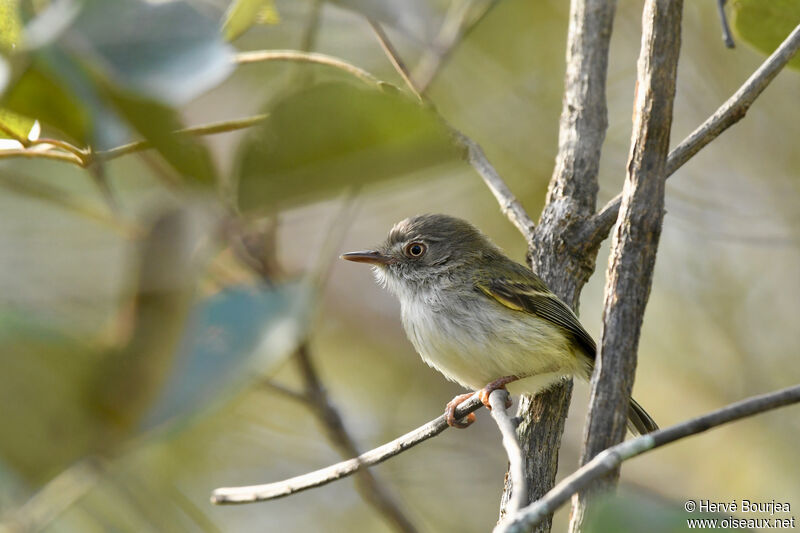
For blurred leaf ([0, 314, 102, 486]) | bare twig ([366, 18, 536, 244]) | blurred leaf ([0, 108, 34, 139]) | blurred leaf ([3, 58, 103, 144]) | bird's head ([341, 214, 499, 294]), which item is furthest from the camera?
bird's head ([341, 214, 499, 294])

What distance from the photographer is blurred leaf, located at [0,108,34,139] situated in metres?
1.85

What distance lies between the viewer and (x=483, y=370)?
3.47 metres

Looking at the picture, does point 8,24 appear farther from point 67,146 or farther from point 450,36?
point 450,36

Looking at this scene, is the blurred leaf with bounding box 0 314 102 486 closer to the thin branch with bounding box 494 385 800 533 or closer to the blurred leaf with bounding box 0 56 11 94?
the blurred leaf with bounding box 0 56 11 94

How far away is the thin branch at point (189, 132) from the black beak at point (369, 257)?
1.97m

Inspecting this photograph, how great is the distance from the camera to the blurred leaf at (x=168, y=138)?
132cm

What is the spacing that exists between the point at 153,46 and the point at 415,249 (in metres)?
2.65

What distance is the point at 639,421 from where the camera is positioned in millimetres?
3553

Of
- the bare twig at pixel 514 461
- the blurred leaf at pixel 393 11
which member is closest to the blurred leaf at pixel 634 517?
the bare twig at pixel 514 461

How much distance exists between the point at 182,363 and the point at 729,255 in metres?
6.45

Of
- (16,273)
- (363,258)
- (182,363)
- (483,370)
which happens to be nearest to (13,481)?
(182,363)

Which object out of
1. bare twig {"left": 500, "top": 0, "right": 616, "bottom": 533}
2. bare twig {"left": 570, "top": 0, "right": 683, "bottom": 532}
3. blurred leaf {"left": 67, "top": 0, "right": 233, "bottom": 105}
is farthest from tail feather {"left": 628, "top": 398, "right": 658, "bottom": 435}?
blurred leaf {"left": 67, "top": 0, "right": 233, "bottom": 105}

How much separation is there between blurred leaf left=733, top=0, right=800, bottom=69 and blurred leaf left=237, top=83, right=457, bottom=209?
1.69 metres

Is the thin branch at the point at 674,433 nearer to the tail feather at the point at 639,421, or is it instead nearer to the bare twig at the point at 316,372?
the bare twig at the point at 316,372
